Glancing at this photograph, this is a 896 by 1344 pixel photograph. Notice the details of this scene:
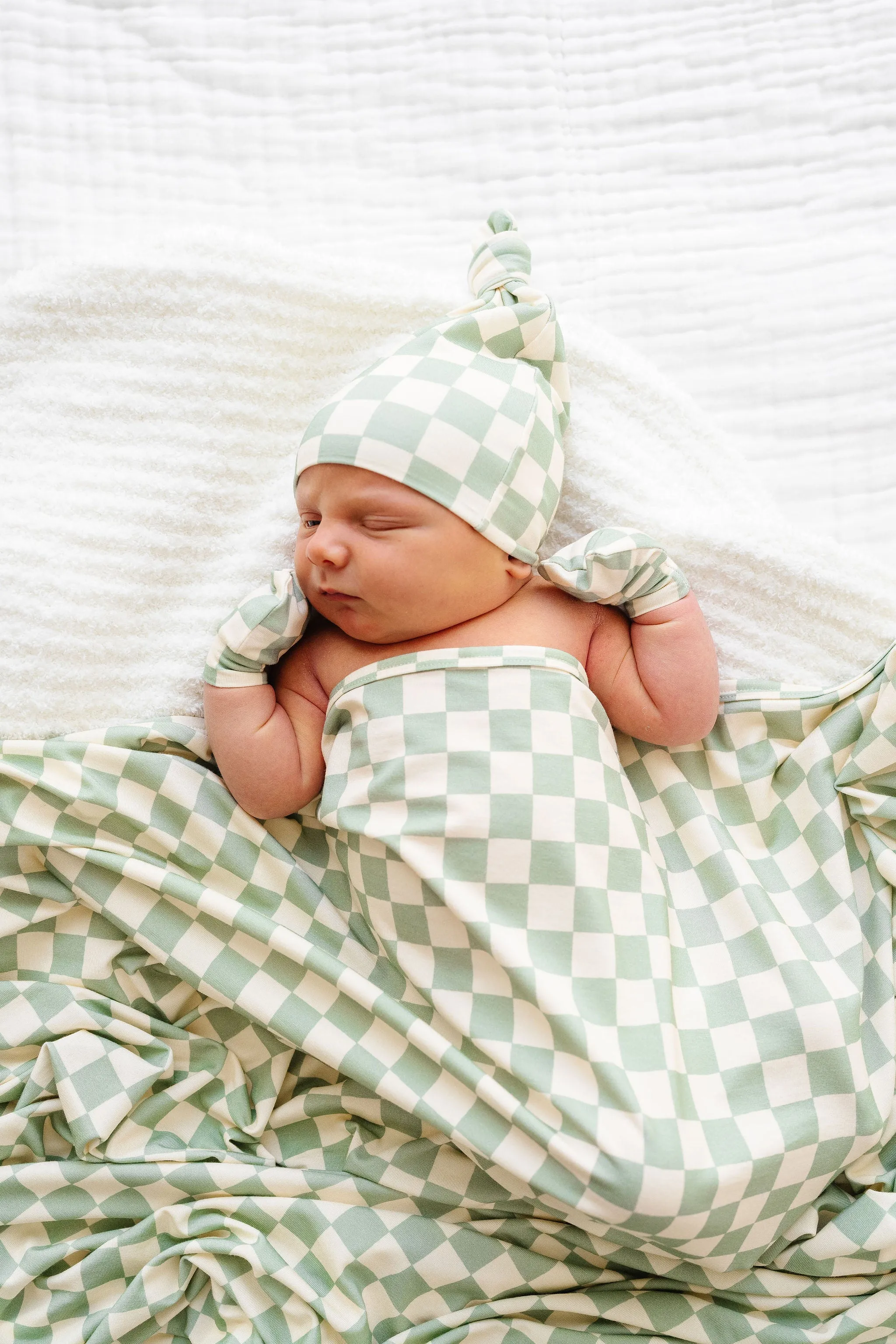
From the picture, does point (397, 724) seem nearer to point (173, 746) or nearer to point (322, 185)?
point (173, 746)

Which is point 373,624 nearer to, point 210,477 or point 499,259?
point 210,477

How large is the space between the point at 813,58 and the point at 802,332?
0.41 metres

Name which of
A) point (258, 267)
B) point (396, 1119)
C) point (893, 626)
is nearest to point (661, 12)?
point (258, 267)

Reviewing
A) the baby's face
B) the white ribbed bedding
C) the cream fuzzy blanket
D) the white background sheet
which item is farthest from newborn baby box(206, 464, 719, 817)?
the white background sheet

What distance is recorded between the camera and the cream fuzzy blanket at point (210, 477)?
124cm

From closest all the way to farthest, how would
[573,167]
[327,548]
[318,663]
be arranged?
[327,548], [318,663], [573,167]

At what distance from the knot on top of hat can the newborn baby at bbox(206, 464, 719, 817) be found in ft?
1.10

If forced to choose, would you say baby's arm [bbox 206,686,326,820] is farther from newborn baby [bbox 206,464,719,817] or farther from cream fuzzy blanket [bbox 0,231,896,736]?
cream fuzzy blanket [bbox 0,231,896,736]

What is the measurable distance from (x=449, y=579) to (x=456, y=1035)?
485mm

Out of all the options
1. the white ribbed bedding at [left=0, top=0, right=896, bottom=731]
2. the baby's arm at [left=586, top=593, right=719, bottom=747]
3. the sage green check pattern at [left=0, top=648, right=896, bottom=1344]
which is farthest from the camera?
the white ribbed bedding at [left=0, top=0, right=896, bottom=731]

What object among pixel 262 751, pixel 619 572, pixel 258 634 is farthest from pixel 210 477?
pixel 619 572

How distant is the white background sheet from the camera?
4.52 feet

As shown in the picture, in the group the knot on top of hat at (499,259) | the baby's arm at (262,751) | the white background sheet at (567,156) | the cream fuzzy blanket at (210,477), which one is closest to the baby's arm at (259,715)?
the baby's arm at (262,751)

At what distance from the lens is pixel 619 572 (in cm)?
113
